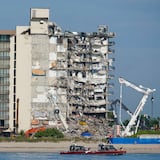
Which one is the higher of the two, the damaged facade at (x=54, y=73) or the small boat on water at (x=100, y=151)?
the damaged facade at (x=54, y=73)

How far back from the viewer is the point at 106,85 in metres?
139

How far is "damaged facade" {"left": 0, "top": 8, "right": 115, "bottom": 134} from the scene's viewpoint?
13400 centimetres

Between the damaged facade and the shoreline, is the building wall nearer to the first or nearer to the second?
the damaged facade

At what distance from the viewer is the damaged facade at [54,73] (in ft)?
440

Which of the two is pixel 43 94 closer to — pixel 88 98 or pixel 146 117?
pixel 88 98

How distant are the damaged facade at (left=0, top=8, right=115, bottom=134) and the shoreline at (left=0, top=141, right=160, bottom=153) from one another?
28.5 feet

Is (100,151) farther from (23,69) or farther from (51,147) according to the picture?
(23,69)

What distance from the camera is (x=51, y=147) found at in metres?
126

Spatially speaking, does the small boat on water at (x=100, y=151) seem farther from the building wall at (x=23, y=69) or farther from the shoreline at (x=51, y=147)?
the building wall at (x=23, y=69)

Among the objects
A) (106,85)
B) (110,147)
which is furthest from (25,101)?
(110,147)

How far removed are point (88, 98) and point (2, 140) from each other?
54.7 ft

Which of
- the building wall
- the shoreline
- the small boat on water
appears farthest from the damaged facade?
the small boat on water

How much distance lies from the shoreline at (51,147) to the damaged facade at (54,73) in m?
8.70

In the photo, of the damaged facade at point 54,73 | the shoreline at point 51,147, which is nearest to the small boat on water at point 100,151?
the shoreline at point 51,147
